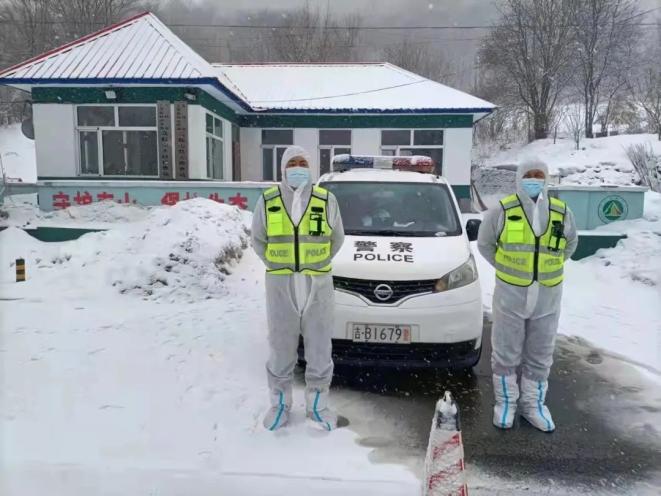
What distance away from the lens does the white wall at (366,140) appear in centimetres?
1841

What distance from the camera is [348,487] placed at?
301 centimetres

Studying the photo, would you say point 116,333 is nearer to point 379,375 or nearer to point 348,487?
point 379,375

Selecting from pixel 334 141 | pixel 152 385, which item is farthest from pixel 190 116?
pixel 152 385

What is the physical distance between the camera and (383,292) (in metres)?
4.12

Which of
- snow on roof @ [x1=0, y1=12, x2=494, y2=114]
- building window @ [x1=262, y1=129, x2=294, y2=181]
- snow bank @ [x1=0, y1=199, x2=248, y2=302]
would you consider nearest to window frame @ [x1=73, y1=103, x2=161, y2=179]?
snow on roof @ [x1=0, y1=12, x2=494, y2=114]

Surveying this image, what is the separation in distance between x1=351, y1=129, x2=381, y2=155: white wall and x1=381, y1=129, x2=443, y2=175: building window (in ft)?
0.73

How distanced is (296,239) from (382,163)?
400cm

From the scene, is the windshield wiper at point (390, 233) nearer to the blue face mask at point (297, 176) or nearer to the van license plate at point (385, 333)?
the van license plate at point (385, 333)

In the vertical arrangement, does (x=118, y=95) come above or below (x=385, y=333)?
above

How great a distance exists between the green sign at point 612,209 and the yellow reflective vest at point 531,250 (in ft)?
24.1

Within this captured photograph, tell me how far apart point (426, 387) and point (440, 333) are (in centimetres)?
66

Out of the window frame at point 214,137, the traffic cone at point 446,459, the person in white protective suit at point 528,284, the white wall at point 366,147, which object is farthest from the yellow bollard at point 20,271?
the white wall at point 366,147

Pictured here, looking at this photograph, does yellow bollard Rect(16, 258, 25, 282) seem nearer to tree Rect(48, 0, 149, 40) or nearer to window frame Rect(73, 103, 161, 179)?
window frame Rect(73, 103, 161, 179)

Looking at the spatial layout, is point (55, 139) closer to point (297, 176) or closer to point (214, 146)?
point (214, 146)
